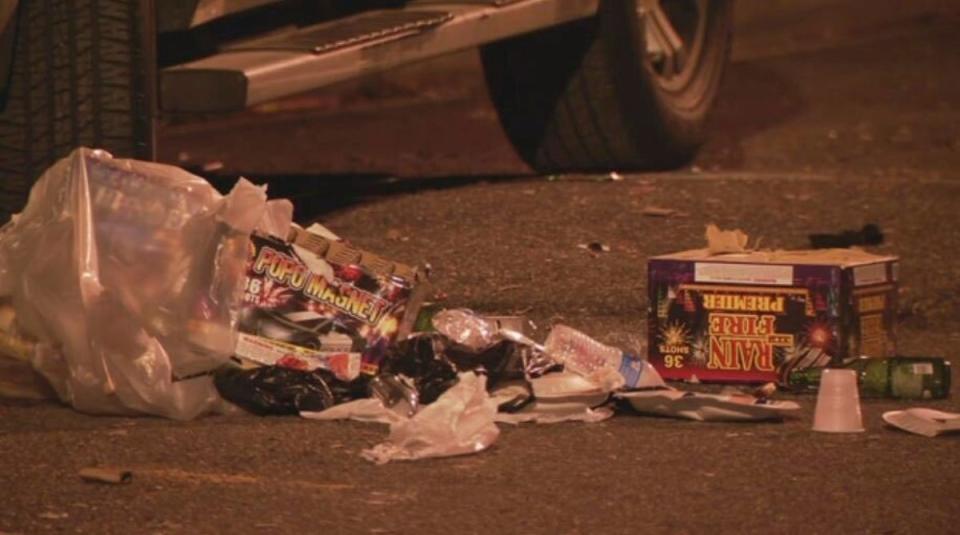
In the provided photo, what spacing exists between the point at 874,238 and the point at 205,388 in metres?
2.58

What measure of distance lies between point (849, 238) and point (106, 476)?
3.11 meters

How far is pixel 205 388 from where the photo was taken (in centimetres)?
495

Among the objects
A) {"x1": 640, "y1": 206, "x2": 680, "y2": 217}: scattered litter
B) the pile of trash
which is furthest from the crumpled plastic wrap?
{"x1": 640, "y1": 206, "x2": 680, "y2": 217}: scattered litter

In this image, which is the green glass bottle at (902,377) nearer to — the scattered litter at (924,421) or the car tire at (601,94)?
the scattered litter at (924,421)

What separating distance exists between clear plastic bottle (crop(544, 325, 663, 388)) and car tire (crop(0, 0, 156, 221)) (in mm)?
1329

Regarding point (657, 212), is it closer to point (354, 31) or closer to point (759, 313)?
point (354, 31)

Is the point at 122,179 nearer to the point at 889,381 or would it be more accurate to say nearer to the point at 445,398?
the point at 445,398

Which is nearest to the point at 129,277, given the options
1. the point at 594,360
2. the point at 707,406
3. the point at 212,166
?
the point at 594,360

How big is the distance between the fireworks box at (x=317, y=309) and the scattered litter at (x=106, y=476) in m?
0.74

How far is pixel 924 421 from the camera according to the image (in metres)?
4.76

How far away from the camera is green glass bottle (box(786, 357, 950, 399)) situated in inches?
202

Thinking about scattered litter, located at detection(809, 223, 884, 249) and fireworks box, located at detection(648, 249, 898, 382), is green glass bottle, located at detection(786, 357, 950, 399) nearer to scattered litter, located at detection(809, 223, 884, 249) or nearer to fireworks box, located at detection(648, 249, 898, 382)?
fireworks box, located at detection(648, 249, 898, 382)

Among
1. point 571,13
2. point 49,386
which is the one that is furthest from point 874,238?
point 49,386

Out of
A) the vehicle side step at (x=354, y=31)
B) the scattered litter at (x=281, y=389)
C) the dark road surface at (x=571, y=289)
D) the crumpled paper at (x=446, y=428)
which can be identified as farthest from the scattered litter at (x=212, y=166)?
the crumpled paper at (x=446, y=428)
